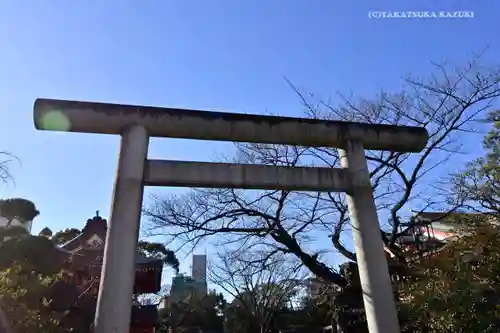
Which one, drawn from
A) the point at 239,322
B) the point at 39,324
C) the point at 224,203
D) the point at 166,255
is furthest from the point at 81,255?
the point at 239,322

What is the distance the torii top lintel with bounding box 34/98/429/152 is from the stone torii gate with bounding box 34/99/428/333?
14 mm

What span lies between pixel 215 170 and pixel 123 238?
1565 mm

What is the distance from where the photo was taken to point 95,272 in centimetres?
1423

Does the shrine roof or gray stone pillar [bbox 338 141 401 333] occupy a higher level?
the shrine roof

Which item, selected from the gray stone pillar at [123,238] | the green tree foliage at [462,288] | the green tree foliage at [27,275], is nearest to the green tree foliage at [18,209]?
the green tree foliage at [27,275]

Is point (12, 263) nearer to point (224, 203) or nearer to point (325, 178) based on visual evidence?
point (224, 203)

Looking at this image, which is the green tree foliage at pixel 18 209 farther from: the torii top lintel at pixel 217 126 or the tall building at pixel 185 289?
the tall building at pixel 185 289

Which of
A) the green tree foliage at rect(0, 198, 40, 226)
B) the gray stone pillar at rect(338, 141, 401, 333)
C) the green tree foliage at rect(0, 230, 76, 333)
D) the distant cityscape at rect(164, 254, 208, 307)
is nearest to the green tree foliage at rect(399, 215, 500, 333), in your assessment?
the gray stone pillar at rect(338, 141, 401, 333)

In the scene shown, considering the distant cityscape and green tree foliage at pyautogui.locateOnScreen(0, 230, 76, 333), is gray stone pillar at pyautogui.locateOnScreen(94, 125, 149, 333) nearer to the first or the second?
green tree foliage at pyautogui.locateOnScreen(0, 230, 76, 333)

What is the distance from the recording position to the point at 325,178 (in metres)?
5.99

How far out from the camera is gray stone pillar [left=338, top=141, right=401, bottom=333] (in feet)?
17.1

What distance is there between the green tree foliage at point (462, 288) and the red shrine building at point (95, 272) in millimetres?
9522

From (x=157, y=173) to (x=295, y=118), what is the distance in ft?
7.55

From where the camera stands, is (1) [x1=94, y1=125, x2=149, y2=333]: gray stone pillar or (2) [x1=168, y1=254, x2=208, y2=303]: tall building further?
(2) [x1=168, y1=254, x2=208, y2=303]: tall building
